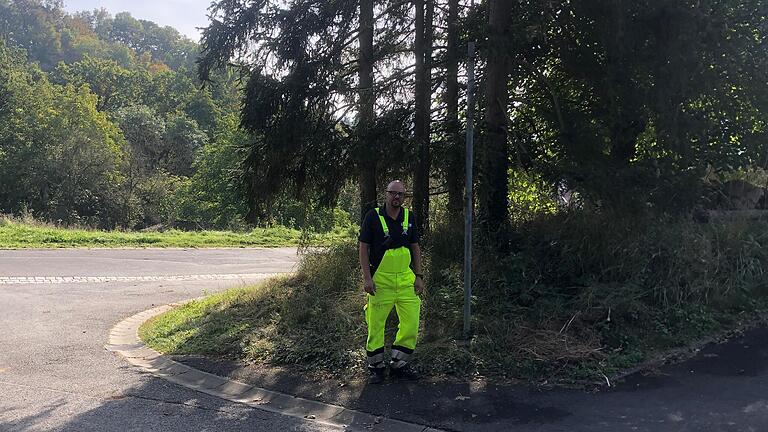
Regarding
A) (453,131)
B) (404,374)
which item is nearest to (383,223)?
(404,374)

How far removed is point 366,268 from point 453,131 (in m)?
3.59

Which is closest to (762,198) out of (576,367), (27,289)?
(576,367)

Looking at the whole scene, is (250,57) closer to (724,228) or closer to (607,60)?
(607,60)

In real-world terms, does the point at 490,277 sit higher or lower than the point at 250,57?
lower

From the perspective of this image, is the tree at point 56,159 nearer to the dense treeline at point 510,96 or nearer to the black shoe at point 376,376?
the dense treeline at point 510,96

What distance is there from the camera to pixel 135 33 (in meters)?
136

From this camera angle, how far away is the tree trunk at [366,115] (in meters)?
8.33

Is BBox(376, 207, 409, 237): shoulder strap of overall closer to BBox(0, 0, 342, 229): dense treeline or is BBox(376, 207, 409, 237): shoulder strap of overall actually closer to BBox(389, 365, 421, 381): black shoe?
BBox(389, 365, 421, 381): black shoe

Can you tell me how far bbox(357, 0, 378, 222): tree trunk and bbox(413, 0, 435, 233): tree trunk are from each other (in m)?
0.64

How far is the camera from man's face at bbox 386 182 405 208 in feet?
18.3

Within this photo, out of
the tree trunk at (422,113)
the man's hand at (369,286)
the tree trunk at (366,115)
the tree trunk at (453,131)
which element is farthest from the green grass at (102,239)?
the man's hand at (369,286)

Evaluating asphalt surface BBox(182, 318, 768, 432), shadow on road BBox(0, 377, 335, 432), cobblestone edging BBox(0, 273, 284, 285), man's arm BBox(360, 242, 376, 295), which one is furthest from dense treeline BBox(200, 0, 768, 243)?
cobblestone edging BBox(0, 273, 284, 285)

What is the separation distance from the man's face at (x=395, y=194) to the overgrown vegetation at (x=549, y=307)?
147 cm

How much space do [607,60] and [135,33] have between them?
147 meters
